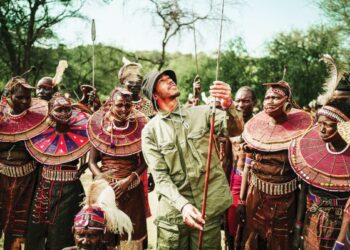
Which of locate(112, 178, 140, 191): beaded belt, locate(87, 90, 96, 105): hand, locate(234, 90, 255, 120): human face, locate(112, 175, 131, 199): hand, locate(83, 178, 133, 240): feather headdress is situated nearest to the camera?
locate(83, 178, 133, 240): feather headdress

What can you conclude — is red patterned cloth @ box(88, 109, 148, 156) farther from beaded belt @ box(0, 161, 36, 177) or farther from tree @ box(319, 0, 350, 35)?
tree @ box(319, 0, 350, 35)

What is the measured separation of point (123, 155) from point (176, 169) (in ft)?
5.19

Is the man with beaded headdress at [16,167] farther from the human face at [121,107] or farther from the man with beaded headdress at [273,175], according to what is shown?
the man with beaded headdress at [273,175]

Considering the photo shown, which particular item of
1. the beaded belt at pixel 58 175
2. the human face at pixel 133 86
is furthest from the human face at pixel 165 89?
the human face at pixel 133 86

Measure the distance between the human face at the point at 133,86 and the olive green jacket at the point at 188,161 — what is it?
290cm

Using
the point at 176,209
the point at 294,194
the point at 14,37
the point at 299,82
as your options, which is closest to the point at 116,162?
the point at 176,209

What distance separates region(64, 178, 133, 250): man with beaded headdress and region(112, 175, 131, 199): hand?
744mm

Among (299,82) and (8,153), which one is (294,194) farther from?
(299,82)

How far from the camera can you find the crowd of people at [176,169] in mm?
3579

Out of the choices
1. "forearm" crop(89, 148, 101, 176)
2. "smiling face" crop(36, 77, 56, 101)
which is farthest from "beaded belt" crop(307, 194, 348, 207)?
"smiling face" crop(36, 77, 56, 101)

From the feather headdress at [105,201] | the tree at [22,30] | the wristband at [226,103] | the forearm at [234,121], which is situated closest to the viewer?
the wristband at [226,103]

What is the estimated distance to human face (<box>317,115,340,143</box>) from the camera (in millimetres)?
3971

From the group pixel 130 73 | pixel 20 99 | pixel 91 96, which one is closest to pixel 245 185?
pixel 130 73

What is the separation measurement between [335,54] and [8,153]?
21.5 m
